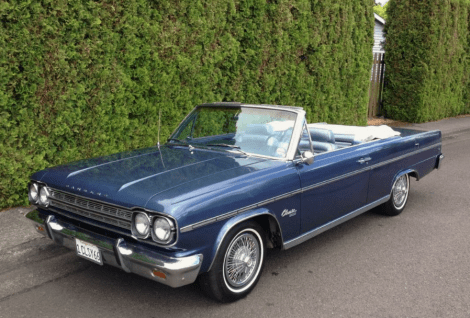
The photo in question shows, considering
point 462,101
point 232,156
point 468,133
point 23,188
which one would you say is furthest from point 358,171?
point 462,101

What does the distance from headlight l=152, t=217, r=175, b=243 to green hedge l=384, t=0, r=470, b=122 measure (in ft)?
43.6

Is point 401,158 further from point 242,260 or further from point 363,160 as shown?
point 242,260

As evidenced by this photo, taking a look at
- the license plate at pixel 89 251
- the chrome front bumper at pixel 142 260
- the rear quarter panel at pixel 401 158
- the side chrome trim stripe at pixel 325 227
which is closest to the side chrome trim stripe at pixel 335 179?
the rear quarter panel at pixel 401 158

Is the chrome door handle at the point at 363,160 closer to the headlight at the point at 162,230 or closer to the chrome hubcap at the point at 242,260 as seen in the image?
the chrome hubcap at the point at 242,260

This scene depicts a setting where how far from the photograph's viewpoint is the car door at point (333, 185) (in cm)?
409

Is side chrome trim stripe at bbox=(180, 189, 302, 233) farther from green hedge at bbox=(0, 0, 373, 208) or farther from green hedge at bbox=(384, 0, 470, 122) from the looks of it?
green hedge at bbox=(384, 0, 470, 122)

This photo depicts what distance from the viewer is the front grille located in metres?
3.23

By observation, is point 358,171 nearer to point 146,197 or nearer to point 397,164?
point 397,164

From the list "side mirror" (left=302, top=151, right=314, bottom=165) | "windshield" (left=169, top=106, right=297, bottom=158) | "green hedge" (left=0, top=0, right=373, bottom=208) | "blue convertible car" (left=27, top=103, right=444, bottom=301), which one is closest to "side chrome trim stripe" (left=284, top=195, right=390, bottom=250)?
"blue convertible car" (left=27, top=103, right=444, bottom=301)

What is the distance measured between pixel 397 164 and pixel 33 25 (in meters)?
4.62

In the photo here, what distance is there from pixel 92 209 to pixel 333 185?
225 cm

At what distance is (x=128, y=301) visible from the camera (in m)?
3.52

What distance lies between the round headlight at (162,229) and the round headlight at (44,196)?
1.22m

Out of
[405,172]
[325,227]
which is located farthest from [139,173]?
[405,172]
